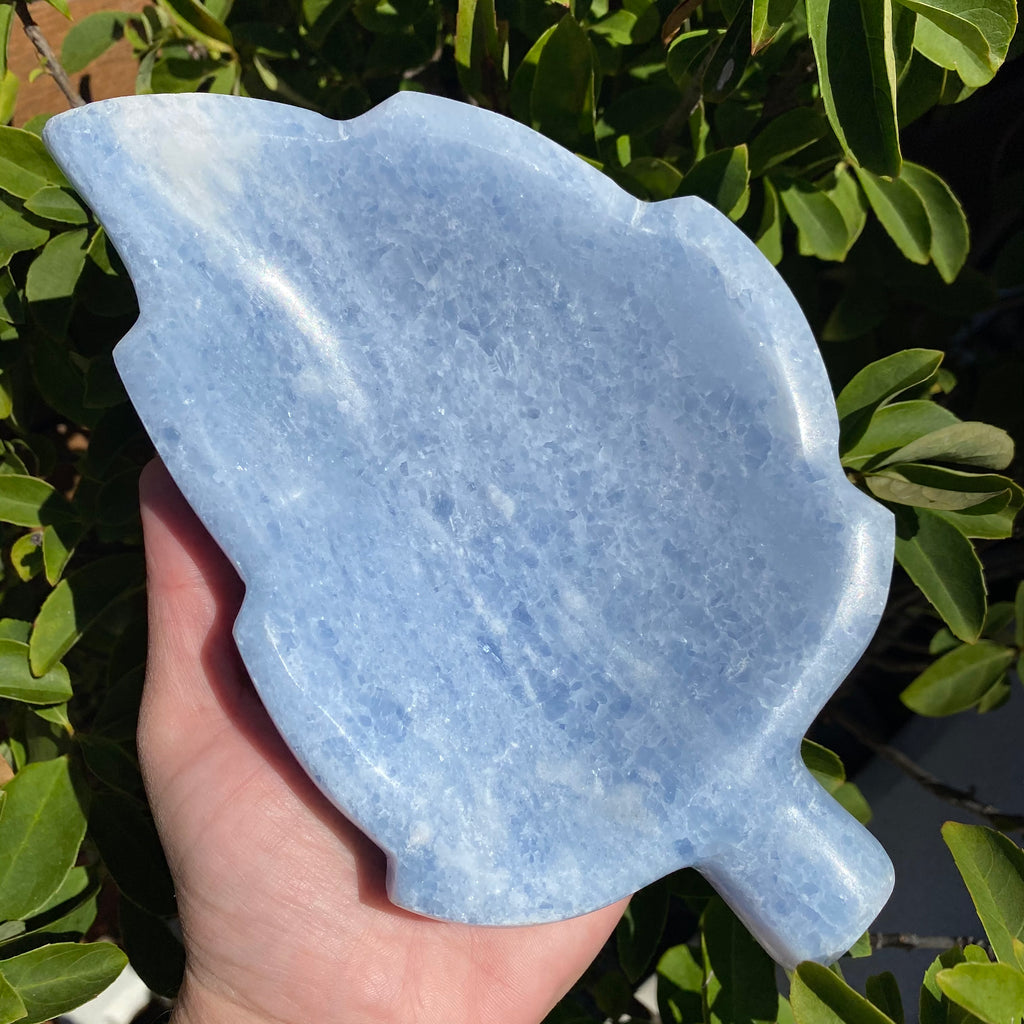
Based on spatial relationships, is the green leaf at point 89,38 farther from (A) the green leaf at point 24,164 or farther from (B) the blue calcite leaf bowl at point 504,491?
(B) the blue calcite leaf bowl at point 504,491

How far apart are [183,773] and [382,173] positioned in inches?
26.4

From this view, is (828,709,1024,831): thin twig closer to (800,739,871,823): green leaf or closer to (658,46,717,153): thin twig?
(800,739,871,823): green leaf

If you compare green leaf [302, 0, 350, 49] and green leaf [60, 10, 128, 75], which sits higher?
green leaf [302, 0, 350, 49]

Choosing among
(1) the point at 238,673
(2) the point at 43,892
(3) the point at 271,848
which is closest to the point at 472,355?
(1) the point at 238,673

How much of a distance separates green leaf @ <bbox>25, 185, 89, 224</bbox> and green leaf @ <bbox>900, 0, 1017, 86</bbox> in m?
0.77

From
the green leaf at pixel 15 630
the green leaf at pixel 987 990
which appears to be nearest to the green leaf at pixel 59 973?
the green leaf at pixel 15 630

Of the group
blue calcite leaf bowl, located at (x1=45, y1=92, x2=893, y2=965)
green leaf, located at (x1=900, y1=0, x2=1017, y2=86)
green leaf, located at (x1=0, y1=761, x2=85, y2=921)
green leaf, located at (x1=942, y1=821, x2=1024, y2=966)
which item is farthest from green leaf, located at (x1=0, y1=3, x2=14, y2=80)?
green leaf, located at (x1=942, y1=821, x2=1024, y2=966)

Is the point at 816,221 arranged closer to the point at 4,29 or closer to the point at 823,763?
the point at 823,763

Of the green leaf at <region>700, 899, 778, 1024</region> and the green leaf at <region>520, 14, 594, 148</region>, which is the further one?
the green leaf at <region>700, 899, 778, 1024</region>

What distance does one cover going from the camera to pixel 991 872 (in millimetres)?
766

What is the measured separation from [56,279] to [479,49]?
49 centimetres

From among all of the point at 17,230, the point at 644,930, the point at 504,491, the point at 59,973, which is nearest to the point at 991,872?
the point at 644,930

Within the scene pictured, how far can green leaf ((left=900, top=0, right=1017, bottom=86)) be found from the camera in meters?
0.65

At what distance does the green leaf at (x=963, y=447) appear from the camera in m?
0.84
